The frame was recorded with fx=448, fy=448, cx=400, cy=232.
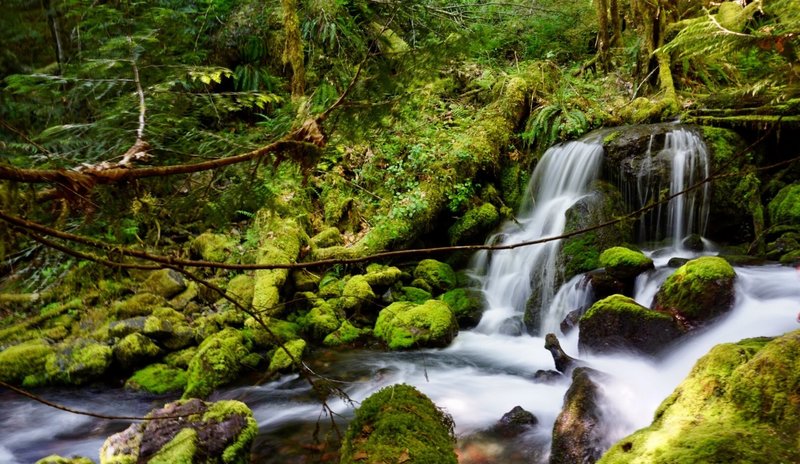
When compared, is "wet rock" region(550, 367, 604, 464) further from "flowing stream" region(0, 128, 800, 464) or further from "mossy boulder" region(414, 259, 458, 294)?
"mossy boulder" region(414, 259, 458, 294)

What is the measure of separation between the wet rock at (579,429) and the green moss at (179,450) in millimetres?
3005

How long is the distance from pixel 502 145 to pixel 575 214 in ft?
11.0

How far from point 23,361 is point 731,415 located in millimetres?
8750

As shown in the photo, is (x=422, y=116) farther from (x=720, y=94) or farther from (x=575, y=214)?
(x=720, y=94)

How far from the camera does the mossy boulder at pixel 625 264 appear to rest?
21.6 ft

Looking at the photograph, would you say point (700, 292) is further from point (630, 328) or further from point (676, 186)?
point (676, 186)

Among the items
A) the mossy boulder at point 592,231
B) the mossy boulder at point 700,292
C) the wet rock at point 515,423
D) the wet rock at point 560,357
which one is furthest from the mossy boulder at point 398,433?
the mossy boulder at point 592,231

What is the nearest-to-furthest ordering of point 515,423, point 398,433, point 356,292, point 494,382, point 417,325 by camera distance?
point 398,433 → point 515,423 → point 494,382 → point 417,325 → point 356,292

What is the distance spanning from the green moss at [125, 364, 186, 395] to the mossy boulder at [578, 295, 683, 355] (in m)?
5.80

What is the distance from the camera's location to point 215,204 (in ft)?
9.35

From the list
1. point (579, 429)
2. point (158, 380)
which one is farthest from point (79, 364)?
point (579, 429)

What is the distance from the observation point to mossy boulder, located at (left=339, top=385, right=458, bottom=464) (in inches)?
100

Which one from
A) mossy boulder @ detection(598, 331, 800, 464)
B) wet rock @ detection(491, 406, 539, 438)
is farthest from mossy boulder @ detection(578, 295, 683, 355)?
mossy boulder @ detection(598, 331, 800, 464)

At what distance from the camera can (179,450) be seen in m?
3.60
